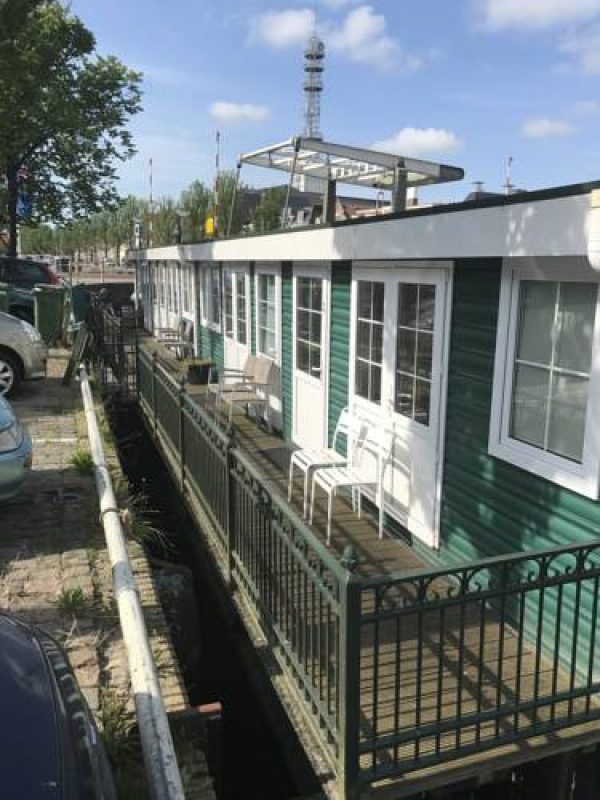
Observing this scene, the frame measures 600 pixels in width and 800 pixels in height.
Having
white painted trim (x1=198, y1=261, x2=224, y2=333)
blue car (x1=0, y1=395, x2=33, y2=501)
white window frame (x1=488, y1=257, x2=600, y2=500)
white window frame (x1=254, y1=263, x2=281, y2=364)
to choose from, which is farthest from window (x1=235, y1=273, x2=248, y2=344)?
white window frame (x1=488, y1=257, x2=600, y2=500)

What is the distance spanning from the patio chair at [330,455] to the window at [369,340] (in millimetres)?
265

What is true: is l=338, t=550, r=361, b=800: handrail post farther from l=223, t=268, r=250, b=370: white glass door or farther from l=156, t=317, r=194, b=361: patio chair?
l=156, t=317, r=194, b=361: patio chair

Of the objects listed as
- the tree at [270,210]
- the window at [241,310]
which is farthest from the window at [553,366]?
the tree at [270,210]

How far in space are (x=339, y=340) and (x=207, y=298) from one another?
702 cm

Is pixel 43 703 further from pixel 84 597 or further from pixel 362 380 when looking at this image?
pixel 362 380

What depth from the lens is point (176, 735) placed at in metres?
3.08

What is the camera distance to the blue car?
5.32 meters

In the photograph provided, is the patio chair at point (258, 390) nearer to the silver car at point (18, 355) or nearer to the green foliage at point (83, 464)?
the green foliage at point (83, 464)

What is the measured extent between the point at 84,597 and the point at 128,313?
21564 millimetres

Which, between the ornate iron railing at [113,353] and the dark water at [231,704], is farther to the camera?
the ornate iron railing at [113,353]

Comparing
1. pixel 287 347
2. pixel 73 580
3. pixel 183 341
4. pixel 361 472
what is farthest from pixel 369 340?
Result: pixel 183 341

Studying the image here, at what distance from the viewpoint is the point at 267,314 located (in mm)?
9484

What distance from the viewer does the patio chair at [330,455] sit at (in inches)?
230

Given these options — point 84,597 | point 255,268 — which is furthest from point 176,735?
point 255,268
